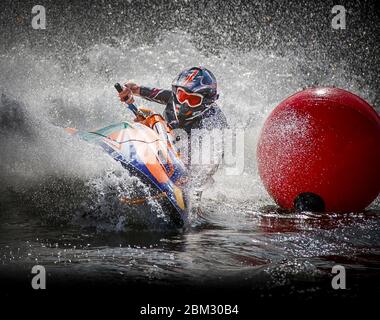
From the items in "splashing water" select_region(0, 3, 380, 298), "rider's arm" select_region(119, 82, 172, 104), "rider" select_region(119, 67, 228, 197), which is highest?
"rider's arm" select_region(119, 82, 172, 104)

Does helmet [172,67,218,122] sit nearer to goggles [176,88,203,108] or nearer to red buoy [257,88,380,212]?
goggles [176,88,203,108]

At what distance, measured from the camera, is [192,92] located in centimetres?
685

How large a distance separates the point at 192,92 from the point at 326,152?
6.17 ft

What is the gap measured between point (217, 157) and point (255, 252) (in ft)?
9.64

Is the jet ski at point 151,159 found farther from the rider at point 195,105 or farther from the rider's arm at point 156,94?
the rider's arm at point 156,94

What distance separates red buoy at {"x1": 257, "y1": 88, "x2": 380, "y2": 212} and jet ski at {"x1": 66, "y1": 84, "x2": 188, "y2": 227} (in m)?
1.25

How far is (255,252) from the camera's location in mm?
4512

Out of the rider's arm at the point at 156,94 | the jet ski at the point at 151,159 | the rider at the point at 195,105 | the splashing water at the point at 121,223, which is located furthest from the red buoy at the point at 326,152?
the rider's arm at the point at 156,94

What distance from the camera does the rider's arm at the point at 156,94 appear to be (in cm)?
752

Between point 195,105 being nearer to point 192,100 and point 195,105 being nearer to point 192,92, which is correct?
point 192,100

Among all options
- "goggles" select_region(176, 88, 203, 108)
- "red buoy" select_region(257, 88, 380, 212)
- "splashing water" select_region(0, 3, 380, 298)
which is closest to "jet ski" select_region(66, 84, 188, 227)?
"splashing water" select_region(0, 3, 380, 298)

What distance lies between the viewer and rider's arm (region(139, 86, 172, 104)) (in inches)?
296

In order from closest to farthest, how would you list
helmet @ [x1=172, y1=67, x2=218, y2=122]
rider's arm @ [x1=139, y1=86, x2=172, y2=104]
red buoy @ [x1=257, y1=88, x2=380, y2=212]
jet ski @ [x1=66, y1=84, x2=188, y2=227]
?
jet ski @ [x1=66, y1=84, x2=188, y2=227], red buoy @ [x1=257, y1=88, x2=380, y2=212], helmet @ [x1=172, y1=67, x2=218, y2=122], rider's arm @ [x1=139, y1=86, x2=172, y2=104]
